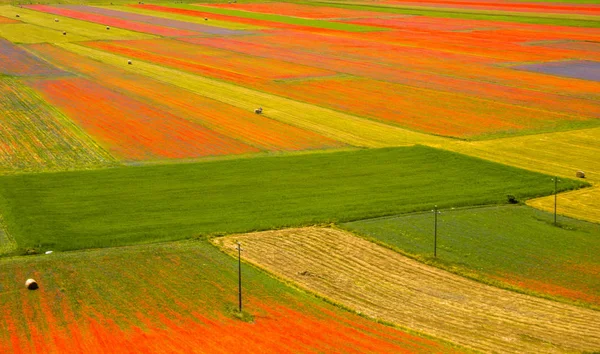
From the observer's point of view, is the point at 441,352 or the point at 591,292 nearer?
the point at 441,352

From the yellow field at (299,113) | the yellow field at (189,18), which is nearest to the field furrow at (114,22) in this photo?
the yellow field at (189,18)

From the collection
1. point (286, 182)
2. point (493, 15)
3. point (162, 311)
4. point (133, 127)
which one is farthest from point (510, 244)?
point (493, 15)

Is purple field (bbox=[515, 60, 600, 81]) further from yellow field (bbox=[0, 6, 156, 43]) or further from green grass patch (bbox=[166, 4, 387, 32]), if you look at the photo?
yellow field (bbox=[0, 6, 156, 43])

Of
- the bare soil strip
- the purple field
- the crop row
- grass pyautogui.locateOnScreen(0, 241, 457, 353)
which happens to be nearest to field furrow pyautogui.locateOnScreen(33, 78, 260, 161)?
the crop row

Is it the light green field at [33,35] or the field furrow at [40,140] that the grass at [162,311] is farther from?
the light green field at [33,35]

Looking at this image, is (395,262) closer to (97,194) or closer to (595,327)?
(595,327)

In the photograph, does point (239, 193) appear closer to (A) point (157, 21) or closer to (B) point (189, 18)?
(A) point (157, 21)

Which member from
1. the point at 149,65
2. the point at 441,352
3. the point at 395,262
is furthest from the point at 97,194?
the point at 149,65
